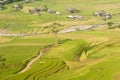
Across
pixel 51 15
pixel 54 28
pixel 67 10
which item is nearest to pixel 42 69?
pixel 54 28

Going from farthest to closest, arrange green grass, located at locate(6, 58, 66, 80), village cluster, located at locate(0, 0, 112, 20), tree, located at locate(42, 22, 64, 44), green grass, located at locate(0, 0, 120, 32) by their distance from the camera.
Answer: village cluster, located at locate(0, 0, 112, 20), green grass, located at locate(0, 0, 120, 32), tree, located at locate(42, 22, 64, 44), green grass, located at locate(6, 58, 66, 80)

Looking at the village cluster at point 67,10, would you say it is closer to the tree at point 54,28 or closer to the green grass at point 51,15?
the green grass at point 51,15

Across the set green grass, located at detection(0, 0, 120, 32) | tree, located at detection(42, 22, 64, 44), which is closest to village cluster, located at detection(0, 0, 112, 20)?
green grass, located at detection(0, 0, 120, 32)

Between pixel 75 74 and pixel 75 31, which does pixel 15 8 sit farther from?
pixel 75 74

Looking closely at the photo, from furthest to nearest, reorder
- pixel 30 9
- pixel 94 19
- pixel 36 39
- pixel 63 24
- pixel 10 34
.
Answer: pixel 30 9, pixel 94 19, pixel 63 24, pixel 10 34, pixel 36 39

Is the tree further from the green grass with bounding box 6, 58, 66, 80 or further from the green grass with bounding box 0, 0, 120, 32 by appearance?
the green grass with bounding box 6, 58, 66, 80

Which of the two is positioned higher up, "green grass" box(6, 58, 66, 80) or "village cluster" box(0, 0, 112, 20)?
"green grass" box(6, 58, 66, 80)

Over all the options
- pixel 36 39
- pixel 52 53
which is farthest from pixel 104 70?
pixel 36 39

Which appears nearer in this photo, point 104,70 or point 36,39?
point 104,70

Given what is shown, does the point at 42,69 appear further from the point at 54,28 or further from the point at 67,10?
the point at 67,10

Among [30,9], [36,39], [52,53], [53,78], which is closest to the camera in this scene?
[53,78]

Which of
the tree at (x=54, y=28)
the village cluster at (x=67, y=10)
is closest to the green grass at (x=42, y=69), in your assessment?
the tree at (x=54, y=28)
